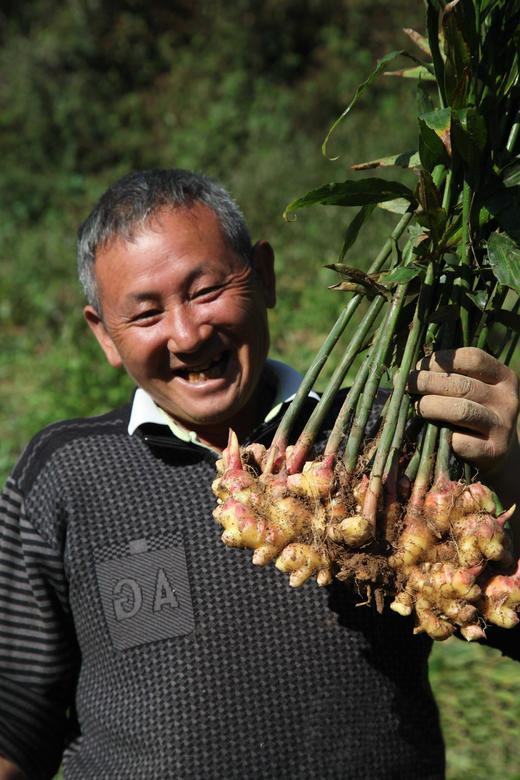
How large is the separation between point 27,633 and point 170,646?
337 mm

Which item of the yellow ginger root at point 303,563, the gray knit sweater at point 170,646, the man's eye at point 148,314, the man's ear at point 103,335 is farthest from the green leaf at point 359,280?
the man's ear at point 103,335

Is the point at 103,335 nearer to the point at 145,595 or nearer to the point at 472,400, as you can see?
the point at 145,595

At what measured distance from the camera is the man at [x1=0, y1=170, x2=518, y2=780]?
160 centimetres

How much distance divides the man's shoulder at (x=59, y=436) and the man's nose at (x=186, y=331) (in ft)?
1.05

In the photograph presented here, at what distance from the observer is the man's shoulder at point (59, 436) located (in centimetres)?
186

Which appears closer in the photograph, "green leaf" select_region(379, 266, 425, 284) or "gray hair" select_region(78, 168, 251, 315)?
"green leaf" select_region(379, 266, 425, 284)

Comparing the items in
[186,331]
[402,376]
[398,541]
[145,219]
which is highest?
[145,219]

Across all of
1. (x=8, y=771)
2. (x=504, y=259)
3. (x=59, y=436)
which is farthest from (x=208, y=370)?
(x=8, y=771)

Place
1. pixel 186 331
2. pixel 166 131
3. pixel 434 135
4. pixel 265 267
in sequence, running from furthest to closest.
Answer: pixel 166 131 < pixel 265 267 < pixel 186 331 < pixel 434 135

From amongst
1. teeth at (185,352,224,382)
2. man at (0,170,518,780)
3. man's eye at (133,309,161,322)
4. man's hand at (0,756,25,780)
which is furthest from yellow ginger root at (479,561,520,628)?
man's hand at (0,756,25,780)

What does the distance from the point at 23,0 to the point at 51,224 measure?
4.49 metres

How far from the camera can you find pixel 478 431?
1.30m

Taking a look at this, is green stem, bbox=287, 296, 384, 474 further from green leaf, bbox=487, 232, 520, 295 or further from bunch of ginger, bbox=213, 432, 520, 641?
green leaf, bbox=487, 232, 520, 295

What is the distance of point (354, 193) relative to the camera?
1266 millimetres
